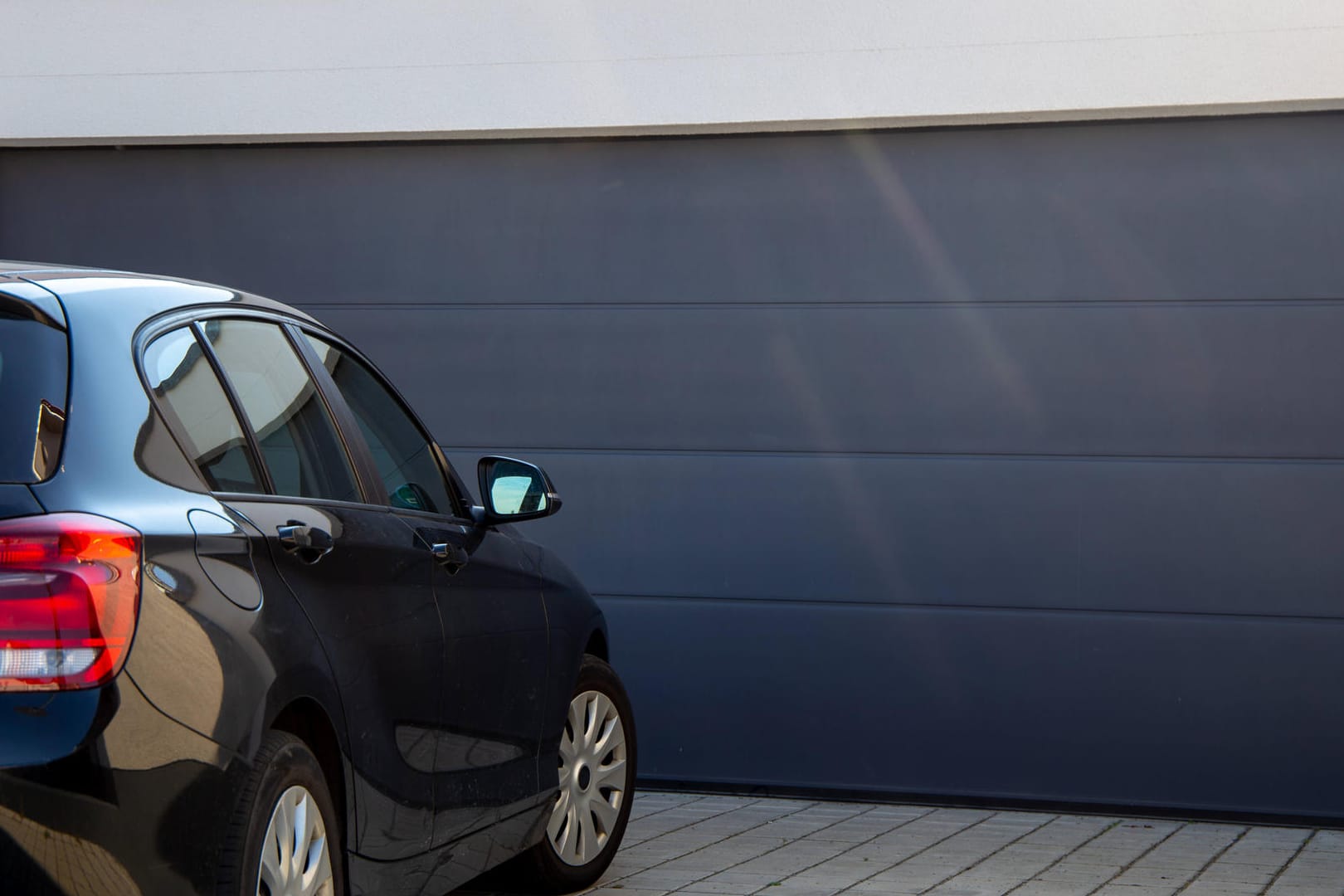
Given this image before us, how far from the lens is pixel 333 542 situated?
3381 mm

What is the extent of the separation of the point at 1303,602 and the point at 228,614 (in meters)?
4.75

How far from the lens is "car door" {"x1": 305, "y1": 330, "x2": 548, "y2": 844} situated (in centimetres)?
391

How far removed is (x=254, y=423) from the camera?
11.2 feet

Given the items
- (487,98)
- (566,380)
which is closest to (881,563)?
(566,380)

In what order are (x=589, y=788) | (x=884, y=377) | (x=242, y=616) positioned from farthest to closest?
(x=884, y=377) → (x=589, y=788) → (x=242, y=616)

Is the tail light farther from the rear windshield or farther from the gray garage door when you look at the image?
the gray garage door

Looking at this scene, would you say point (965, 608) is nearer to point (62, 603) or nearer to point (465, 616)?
point (465, 616)

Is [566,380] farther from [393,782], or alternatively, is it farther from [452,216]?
[393,782]

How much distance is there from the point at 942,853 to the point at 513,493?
2255 millimetres

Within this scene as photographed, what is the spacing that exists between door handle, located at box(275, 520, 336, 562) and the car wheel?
63.3 inches

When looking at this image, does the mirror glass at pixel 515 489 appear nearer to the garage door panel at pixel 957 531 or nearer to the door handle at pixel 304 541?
the door handle at pixel 304 541

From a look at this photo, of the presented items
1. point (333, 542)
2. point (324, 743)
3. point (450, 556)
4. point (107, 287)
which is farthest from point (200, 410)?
point (450, 556)

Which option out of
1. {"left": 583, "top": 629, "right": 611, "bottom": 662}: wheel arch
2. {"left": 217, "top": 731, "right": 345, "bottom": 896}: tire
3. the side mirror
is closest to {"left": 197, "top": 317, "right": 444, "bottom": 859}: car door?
{"left": 217, "top": 731, "right": 345, "bottom": 896}: tire

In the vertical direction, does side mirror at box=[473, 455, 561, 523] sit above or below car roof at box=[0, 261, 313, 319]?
below
